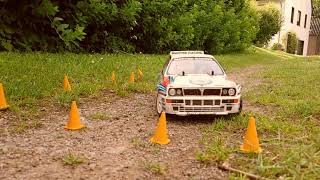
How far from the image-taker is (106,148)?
19.9ft

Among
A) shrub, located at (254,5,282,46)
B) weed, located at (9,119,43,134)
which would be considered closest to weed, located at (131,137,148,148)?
weed, located at (9,119,43,134)

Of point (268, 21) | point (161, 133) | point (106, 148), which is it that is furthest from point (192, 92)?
point (268, 21)

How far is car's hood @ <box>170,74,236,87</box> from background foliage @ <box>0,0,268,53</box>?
25.2 ft

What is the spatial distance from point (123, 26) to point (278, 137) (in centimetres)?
1325

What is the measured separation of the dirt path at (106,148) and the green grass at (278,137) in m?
0.35

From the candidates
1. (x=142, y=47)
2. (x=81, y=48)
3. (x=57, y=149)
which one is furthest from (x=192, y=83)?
(x=142, y=47)

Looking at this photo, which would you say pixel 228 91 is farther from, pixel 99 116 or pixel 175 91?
pixel 99 116

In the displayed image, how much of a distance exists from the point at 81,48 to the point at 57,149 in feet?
38.6

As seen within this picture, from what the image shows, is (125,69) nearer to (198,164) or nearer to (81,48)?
(81,48)

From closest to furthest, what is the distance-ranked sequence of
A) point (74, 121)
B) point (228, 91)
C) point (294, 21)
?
point (74, 121), point (228, 91), point (294, 21)

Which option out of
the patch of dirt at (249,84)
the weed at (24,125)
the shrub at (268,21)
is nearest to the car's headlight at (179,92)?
the patch of dirt at (249,84)

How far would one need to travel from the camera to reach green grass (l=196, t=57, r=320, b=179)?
5.14m

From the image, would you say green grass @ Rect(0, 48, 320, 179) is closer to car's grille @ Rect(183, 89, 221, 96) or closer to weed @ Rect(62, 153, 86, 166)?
weed @ Rect(62, 153, 86, 166)

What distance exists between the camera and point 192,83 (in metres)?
7.51
